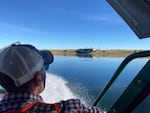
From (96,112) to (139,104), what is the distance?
38 centimetres

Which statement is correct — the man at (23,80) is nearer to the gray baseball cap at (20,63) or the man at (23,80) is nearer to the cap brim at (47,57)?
the gray baseball cap at (20,63)

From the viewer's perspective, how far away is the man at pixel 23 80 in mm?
1298

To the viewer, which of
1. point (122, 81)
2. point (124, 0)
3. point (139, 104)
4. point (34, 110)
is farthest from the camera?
point (122, 81)

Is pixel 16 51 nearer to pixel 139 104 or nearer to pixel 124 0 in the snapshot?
pixel 124 0

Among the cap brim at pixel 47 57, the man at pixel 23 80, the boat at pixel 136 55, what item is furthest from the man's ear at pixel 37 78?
the boat at pixel 136 55

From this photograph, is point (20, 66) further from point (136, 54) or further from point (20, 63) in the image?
point (136, 54)

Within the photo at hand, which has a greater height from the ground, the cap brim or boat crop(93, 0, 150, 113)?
boat crop(93, 0, 150, 113)

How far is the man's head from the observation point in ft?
4.43

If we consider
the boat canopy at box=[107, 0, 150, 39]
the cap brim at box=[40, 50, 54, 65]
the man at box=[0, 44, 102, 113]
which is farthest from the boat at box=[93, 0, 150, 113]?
the cap brim at box=[40, 50, 54, 65]

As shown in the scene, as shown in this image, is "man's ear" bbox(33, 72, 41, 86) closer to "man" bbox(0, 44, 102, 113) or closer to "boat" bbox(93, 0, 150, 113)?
"man" bbox(0, 44, 102, 113)

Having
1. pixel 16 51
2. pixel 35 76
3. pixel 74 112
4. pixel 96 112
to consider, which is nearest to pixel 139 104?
pixel 96 112

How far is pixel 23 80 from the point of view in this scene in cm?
135

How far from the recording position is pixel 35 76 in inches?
53.8

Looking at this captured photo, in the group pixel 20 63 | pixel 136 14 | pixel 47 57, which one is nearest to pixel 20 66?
pixel 20 63
